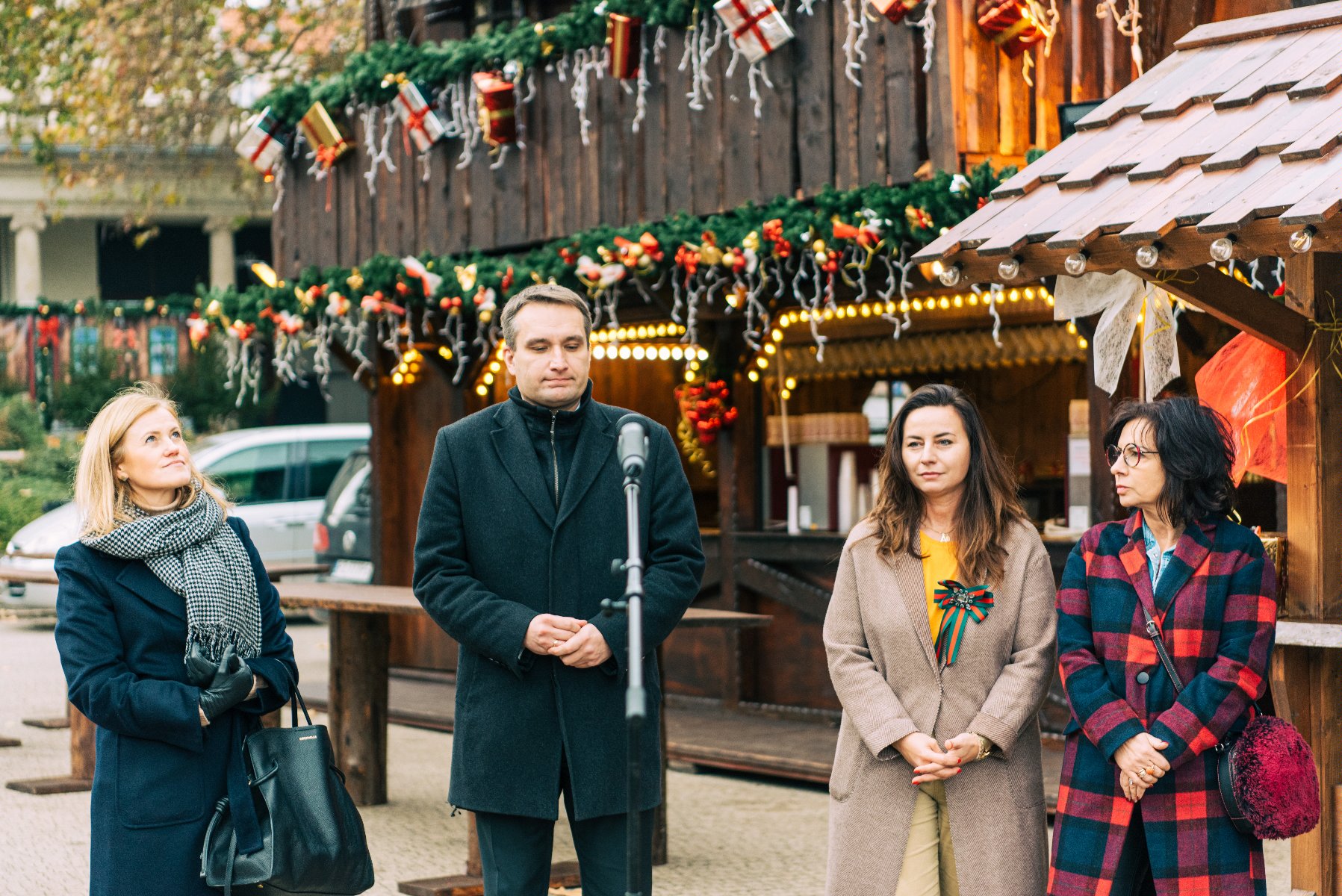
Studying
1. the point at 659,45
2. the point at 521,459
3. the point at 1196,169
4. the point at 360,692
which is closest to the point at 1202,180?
the point at 1196,169

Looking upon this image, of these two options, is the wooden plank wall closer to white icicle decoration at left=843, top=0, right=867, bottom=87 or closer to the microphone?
white icicle decoration at left=843, top=0, right=867, bottom=87

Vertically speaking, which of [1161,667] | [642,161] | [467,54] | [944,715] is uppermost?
[467,54]

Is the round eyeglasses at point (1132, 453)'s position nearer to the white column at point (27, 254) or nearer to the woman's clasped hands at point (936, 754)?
the woman's clasped hands at point (936, 754)

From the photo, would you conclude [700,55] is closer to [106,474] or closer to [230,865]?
[106,474]

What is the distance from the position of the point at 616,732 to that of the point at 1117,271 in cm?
215

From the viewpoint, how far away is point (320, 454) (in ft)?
57.9

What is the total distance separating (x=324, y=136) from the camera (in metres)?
11.7

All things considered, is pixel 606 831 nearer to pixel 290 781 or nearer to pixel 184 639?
pixel 290 781

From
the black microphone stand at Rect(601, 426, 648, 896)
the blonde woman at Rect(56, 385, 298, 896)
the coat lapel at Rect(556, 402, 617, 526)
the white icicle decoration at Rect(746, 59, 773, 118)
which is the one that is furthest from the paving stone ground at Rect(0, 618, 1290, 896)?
the white icicle decoration at Rect(746, 59, 773, 118)

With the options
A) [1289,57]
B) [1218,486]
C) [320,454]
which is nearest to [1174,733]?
[1218,486]

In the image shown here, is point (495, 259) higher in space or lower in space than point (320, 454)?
higher

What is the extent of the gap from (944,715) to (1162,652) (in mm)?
551

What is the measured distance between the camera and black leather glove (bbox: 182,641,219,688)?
4281 millimetres

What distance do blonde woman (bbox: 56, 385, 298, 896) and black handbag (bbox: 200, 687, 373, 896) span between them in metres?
0.05
